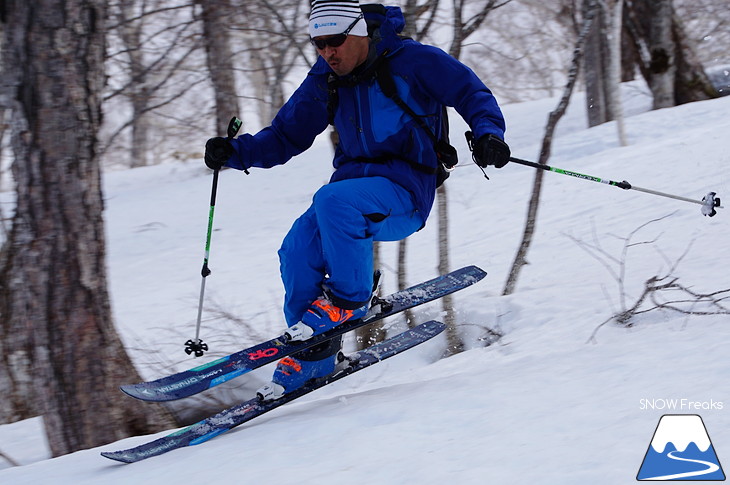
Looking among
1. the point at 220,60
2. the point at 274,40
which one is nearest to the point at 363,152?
the point at 220,60

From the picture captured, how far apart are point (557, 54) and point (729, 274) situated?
25454 mm

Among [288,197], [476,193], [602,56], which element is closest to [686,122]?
[602,56]

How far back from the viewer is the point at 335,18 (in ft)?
10.9

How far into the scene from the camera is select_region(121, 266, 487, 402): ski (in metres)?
3.18

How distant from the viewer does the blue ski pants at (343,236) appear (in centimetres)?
331

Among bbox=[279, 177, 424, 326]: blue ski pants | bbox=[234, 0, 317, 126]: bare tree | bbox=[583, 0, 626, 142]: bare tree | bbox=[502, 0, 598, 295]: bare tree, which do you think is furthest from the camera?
bbox=[583, 0, 626, 142]: bare tree

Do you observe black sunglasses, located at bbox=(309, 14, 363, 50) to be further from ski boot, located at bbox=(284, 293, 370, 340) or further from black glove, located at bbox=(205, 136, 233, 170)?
ski boot, located at bbox=(284, 293, 370, 340)

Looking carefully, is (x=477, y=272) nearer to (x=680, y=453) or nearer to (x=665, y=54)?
(x=680, y=453)

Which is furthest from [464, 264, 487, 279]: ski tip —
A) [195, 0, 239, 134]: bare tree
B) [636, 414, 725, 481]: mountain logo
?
[195, 0, 239, 134]: bare tree

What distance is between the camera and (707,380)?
2.68 meters

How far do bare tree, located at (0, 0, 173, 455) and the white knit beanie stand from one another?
1.27 m

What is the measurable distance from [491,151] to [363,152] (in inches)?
26.3

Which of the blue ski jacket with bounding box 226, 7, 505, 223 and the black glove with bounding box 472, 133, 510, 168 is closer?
the black glove with bounding box 472, 133, 510, 168

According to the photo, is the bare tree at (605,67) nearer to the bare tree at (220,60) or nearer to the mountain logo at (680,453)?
the bare tree at (220,60)
